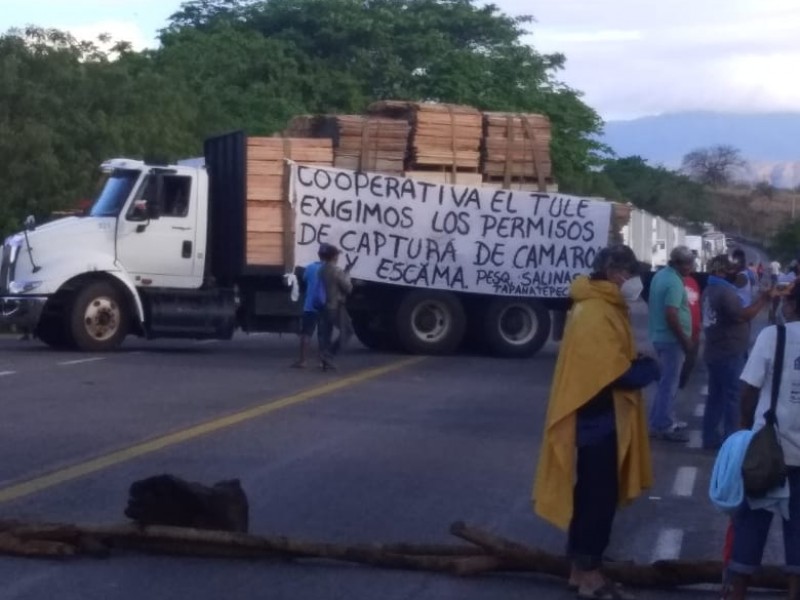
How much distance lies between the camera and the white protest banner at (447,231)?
2386cm

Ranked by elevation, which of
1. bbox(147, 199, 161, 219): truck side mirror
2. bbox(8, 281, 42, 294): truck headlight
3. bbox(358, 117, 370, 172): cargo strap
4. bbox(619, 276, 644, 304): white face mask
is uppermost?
bbox(358, 117, 370, 172): cargo strap

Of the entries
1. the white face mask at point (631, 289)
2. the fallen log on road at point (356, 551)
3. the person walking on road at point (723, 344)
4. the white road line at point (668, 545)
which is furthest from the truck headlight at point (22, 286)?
the white face mask at point (631, 289)

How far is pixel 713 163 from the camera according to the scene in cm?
13600

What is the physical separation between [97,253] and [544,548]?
1449 centimetres

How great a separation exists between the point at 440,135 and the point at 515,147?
127 centimetres

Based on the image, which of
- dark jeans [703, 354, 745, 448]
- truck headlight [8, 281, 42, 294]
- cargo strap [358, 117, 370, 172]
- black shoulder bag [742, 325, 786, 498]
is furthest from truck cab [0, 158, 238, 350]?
black shoulder bag [742, 325, 786, 498]

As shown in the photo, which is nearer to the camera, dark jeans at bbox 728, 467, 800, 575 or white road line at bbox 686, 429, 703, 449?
dark jeans at bbox 728, 467, 800, 575

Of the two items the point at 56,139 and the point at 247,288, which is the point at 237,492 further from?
the point at 56,139

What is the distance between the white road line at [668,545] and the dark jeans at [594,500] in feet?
3.47

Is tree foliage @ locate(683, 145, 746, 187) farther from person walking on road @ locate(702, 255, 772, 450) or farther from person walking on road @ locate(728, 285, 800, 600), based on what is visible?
person walking on road @ locate(728, 285, 800, 600)

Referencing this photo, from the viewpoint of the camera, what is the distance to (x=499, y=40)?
5959 centimetres

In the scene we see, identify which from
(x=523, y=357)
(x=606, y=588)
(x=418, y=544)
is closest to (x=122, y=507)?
(x=418, y=544)

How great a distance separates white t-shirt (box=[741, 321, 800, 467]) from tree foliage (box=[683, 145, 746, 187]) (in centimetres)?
12735

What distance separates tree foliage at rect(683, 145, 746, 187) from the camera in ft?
441
